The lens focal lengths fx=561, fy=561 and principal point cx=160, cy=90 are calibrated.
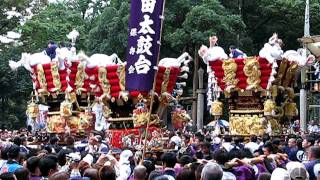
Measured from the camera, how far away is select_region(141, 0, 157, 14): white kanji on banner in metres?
11.6

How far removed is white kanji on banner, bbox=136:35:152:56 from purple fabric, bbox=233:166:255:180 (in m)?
5.89

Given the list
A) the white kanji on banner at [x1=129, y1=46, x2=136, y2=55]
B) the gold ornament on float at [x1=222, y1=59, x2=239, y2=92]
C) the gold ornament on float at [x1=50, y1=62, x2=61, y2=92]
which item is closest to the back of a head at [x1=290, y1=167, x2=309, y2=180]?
the white kanji on banner at [x1=129, y1=46, x2=136, y2=55]

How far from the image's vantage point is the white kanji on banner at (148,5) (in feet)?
38.0

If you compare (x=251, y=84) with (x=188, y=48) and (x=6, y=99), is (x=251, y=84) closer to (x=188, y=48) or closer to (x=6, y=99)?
(x=188, y=48)

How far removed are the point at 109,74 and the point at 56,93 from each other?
7.97 ft

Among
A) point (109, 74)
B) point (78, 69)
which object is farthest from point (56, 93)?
point (109, 74)

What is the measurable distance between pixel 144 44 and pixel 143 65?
17.2 inches

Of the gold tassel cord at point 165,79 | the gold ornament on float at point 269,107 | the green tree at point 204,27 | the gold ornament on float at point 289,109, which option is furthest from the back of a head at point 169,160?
the green tree at point 204,27

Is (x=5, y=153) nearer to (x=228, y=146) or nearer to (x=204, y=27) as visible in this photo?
(x=228, y=146)

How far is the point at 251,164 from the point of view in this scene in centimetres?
631

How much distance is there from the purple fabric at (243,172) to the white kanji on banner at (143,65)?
585cm

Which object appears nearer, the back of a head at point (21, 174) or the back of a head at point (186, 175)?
the back of a head at point (21, 174)

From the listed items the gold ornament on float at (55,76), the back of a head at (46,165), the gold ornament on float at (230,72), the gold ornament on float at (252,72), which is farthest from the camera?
the gold ornament on float at (55,76)

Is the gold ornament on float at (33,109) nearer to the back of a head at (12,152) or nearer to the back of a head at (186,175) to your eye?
the back of a head at (12,152)
